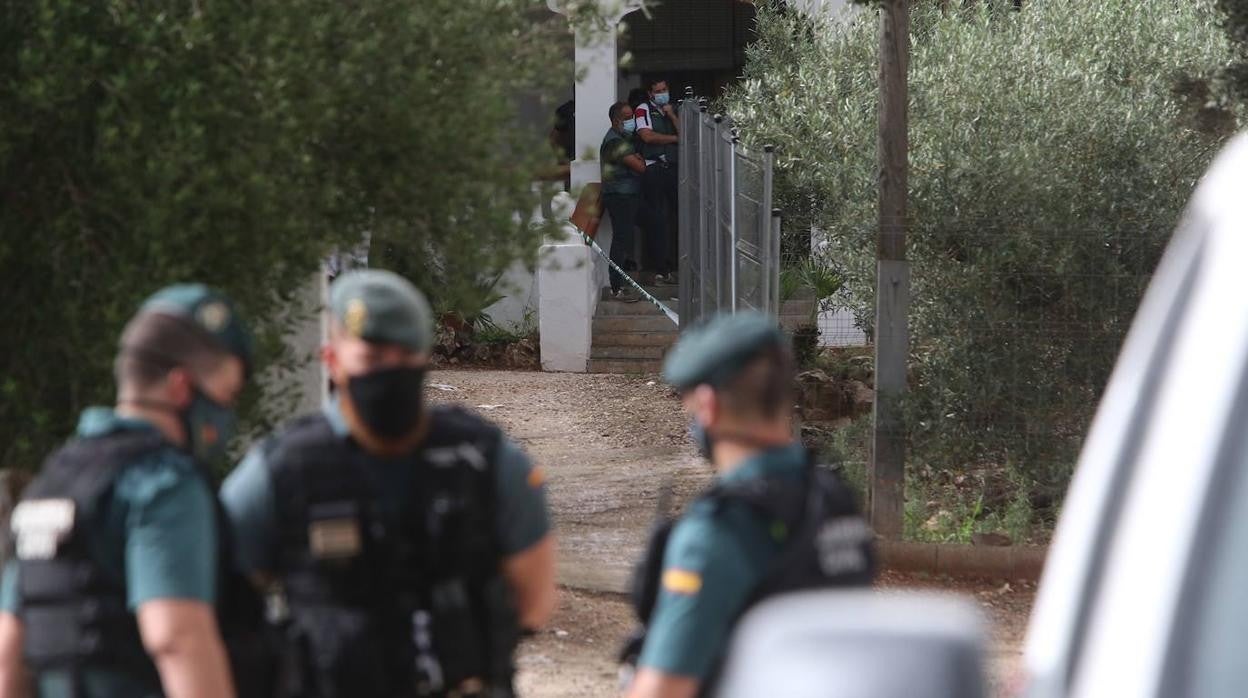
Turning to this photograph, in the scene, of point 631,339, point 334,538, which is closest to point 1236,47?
point 334,538

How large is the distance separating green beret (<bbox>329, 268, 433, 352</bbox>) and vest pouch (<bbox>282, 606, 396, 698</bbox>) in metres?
0.53

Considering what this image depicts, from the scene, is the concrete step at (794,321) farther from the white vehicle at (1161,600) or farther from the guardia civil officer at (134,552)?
the white vehicle at (1161,600)

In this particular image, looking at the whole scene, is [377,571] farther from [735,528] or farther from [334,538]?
[735,528]

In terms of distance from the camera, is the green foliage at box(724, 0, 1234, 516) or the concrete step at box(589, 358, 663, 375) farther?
the concrete step at box(589, 358, 663, 375)

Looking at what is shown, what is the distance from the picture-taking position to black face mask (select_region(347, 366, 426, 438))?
10.9 ft

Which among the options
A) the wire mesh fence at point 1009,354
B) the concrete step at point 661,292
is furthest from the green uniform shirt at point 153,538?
the concrete step at point 661,292

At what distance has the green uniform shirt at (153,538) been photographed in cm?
307

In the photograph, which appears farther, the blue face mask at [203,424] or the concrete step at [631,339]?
the concrete step at [631,339]

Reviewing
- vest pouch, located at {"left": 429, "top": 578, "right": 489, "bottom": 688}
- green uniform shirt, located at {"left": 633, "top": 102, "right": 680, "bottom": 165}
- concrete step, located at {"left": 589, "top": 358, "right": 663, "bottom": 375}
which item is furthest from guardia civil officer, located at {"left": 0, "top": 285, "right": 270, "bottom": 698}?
green uniform shirt, located at {"left": 633, "top": 102, "right": 680, "bottom": 165}

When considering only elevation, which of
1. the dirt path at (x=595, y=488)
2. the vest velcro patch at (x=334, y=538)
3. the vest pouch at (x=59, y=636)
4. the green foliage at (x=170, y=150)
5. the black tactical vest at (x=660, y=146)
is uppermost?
the black tactical vest at (x=660, y=146)

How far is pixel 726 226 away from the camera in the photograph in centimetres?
1112

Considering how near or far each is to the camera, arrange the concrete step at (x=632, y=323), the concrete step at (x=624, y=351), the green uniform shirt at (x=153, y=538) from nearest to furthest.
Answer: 1. the green uniform shirt at (x=153, y=538)
2. the concrete step at (x=624, y=351)
3. the concrete step at (x=632, y=323)

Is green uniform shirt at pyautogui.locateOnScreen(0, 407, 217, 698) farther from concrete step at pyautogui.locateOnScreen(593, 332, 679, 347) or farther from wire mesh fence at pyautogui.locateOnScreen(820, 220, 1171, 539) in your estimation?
concrete step at pyautogui.locateOnScreen(593, 332, 679, 347)

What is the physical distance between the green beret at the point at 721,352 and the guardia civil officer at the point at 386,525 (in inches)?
15.5
